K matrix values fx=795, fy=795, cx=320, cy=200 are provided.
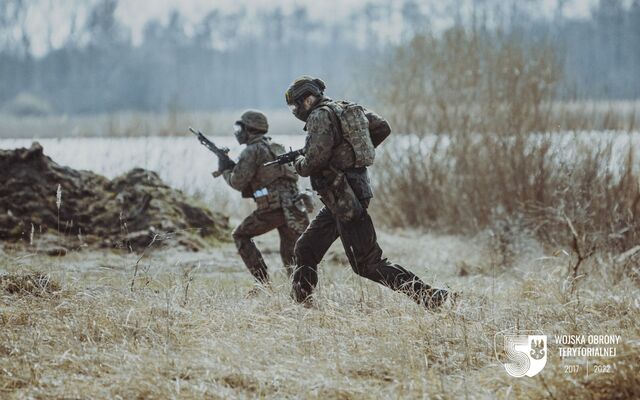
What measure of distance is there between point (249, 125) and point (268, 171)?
0.42 m

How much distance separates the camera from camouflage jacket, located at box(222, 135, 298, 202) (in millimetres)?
6551

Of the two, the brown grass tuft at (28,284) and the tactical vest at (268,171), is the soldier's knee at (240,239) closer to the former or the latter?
the tactical vest at (268,171)

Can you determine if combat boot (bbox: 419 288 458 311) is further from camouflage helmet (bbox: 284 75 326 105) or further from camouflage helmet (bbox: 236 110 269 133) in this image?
camouflage helmet (bbox: 236 110 269 133)

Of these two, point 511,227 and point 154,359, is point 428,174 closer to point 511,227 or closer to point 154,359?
point 511,227

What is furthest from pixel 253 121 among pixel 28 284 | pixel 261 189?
pixel 28 284

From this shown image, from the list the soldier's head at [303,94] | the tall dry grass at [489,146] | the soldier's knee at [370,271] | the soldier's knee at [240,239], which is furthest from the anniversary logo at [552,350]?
the tall dry grass at [489,146]

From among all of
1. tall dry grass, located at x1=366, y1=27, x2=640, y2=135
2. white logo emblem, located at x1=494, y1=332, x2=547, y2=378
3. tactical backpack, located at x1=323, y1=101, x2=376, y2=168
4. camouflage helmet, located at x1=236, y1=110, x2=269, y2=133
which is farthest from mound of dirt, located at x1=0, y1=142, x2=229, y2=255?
white logo emblem, located at x1=494, y1=332, x2=547, y2=378

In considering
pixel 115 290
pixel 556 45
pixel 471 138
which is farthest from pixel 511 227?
pixel 115 290

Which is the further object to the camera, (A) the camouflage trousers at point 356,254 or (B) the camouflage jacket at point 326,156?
(A) the camouflage trousers at point 356,254

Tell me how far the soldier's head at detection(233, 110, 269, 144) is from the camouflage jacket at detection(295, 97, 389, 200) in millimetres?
1278

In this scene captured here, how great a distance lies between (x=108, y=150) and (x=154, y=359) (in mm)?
8167

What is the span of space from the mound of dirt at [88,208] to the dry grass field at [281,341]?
2.46 metres

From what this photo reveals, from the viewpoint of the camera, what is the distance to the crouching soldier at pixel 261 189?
21.5ft

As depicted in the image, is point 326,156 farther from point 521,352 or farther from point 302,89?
point 521,352
